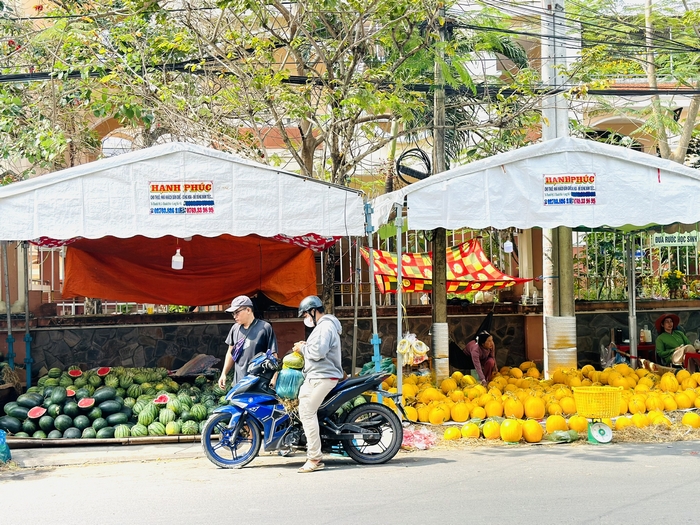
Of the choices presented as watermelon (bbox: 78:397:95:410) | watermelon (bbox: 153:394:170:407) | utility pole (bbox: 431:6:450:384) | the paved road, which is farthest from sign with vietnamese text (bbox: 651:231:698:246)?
watermelon (bbox: 78:397:95:410)

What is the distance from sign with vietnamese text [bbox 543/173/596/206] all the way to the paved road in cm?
305

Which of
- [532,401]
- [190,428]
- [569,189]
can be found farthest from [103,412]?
[569,189]

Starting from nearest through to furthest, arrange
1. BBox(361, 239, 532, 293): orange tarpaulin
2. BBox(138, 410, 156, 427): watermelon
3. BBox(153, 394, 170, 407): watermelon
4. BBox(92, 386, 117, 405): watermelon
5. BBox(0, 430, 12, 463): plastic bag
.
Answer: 1. BBox(0, 430, 12, 463): plastic bag
2. BBox(138, 410, 156, 427): watermelon
3. BBox(92, 386, 117, 405): watermelon
4. BBox(153, 394, 170, 407): watermelon
5. BBox(361, 239, 532, 293): orange tarpaulin

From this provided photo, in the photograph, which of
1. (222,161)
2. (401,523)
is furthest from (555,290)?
(401,523)

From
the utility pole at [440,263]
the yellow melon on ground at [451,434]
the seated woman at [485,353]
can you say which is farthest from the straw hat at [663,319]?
the yellow melon on ground at [451,434]

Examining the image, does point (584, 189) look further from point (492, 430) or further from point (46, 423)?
point (46, 423)

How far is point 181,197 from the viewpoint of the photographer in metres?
9.18

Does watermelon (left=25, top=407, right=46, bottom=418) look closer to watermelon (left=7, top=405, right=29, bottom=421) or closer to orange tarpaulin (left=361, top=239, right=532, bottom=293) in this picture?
watermelon (left=7, top=405, right=29, bottom=421)

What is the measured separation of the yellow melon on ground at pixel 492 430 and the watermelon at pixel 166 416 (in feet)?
12.8

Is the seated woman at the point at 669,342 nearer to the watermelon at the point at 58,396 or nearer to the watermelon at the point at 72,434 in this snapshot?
the watermelon at the point at 72,434

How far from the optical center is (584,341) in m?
15.2

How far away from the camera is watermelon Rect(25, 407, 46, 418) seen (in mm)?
9727

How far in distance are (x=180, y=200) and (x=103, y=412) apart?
3014 millimetres

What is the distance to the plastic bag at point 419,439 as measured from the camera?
9.02 m
